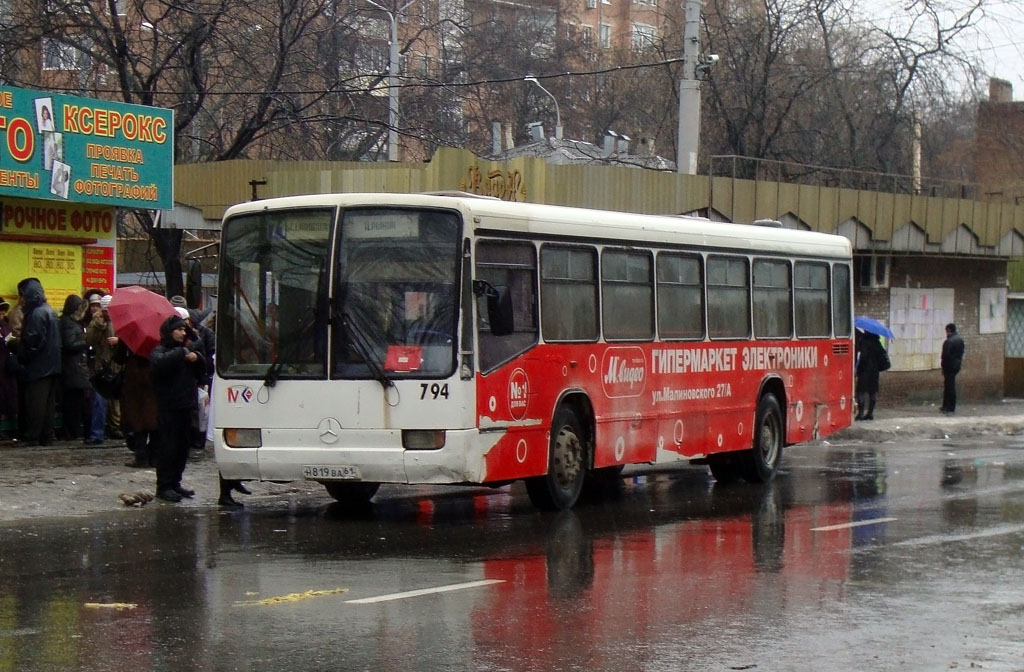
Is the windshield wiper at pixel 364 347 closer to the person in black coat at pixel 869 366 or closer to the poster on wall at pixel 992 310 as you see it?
the person in black coat at pixel 869 366

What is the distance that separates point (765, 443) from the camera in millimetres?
17844

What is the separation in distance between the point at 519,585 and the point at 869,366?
19823 mm

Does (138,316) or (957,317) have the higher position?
(957,317)

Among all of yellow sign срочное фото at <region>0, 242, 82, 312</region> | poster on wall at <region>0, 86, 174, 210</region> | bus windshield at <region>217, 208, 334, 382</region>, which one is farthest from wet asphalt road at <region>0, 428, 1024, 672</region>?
poster on wall at <region>0, 86, 174, 210</region>

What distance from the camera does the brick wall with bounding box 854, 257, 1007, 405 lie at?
3338cm

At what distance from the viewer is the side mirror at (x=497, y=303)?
12.6m

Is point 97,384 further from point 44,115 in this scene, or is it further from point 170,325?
point 44,115

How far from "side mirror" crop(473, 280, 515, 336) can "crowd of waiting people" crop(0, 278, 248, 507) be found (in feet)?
9.98

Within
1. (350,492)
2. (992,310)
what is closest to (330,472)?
(350,492)

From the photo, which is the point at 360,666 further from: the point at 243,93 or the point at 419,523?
the point at 243,93

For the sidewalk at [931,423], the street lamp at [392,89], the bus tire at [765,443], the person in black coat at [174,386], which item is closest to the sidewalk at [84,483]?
the person in black coat at [174,386]

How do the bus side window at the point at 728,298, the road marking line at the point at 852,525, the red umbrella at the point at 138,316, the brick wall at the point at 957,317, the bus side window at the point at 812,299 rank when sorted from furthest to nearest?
the brick wall at the point at 957,317 → the bus side window at the point at 812,299 → the bus side window at the point at 728,298 → the red umbrella at the point at 138,316 → the road marking line at the point at 852,525

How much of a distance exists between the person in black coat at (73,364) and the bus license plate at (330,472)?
17.8 ft

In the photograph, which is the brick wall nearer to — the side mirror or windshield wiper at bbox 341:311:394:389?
the side mirror
